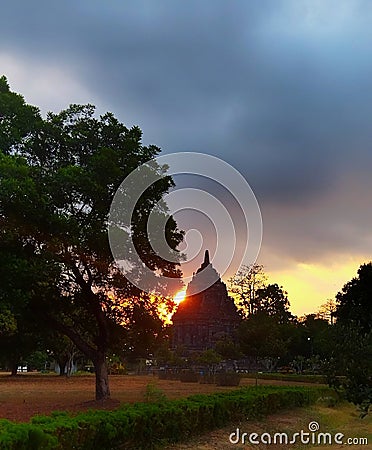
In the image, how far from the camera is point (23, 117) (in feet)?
63.4

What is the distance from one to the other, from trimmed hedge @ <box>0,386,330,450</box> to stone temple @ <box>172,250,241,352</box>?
179 feet

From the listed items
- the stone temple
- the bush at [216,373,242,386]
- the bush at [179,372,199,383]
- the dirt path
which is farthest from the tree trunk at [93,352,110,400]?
the stone temple

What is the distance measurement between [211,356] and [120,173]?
37068mm

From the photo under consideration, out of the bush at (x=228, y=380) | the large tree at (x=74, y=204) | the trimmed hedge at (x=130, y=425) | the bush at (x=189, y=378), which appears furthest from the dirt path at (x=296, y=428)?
the bush at (x=189, y=378)

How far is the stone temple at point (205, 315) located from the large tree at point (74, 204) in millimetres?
49019

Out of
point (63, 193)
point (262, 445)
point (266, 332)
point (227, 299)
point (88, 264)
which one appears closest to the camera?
point (262, 445)

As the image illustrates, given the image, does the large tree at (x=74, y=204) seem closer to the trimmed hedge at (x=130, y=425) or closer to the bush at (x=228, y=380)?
the trimmed hedge at (x=130, y=425)

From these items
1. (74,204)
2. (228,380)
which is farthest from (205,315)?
(74,204)

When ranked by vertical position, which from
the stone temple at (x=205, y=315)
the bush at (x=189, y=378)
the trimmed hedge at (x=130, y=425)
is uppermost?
the stone temple at (x=205, y=315)

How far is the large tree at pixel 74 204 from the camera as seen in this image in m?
16.7

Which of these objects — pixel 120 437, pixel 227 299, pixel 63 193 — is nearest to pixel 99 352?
pixel 63 193

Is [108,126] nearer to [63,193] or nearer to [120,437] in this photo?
[63,193]

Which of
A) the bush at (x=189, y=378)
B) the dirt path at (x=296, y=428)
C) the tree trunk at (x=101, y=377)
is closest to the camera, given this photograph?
the dirt path at (x=296, y=428)

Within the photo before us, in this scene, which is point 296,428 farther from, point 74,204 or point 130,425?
point 74,204
